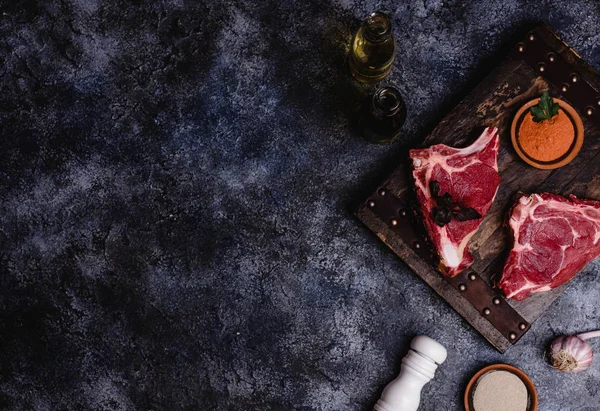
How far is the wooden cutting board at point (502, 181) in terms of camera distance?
2.24 m

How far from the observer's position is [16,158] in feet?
7.77

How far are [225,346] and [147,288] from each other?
44 cm

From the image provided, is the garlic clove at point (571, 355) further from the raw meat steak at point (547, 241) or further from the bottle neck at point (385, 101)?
the bottle neck at point (385, 101)

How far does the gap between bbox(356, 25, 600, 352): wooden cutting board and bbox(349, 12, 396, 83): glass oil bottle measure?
37 cm

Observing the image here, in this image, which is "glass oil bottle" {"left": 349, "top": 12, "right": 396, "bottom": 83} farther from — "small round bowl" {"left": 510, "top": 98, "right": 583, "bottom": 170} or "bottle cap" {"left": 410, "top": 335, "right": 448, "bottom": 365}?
"bottle cap" {"left": 410, "top": 335, "right": 448, "bottom": 365}

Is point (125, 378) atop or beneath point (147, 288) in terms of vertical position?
beneath

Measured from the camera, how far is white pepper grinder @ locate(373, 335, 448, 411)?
7.23 ft

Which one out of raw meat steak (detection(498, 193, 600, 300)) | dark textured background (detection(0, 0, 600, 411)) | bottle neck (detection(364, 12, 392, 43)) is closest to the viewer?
bottle neck (detection(364, 12, 392, 43))

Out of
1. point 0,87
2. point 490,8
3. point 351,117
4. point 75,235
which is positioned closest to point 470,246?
point 351,117

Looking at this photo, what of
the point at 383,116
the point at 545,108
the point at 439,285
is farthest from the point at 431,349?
the point at 545,108

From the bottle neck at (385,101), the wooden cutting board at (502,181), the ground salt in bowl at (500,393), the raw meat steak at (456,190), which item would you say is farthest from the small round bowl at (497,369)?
the bottle neck at (385,101)

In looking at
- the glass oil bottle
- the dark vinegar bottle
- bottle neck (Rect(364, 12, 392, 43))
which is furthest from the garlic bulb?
bottle neck (Rect(364, 12, 392, 43))

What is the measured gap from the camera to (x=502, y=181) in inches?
89.0

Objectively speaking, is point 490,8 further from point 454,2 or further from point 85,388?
point 85,388
